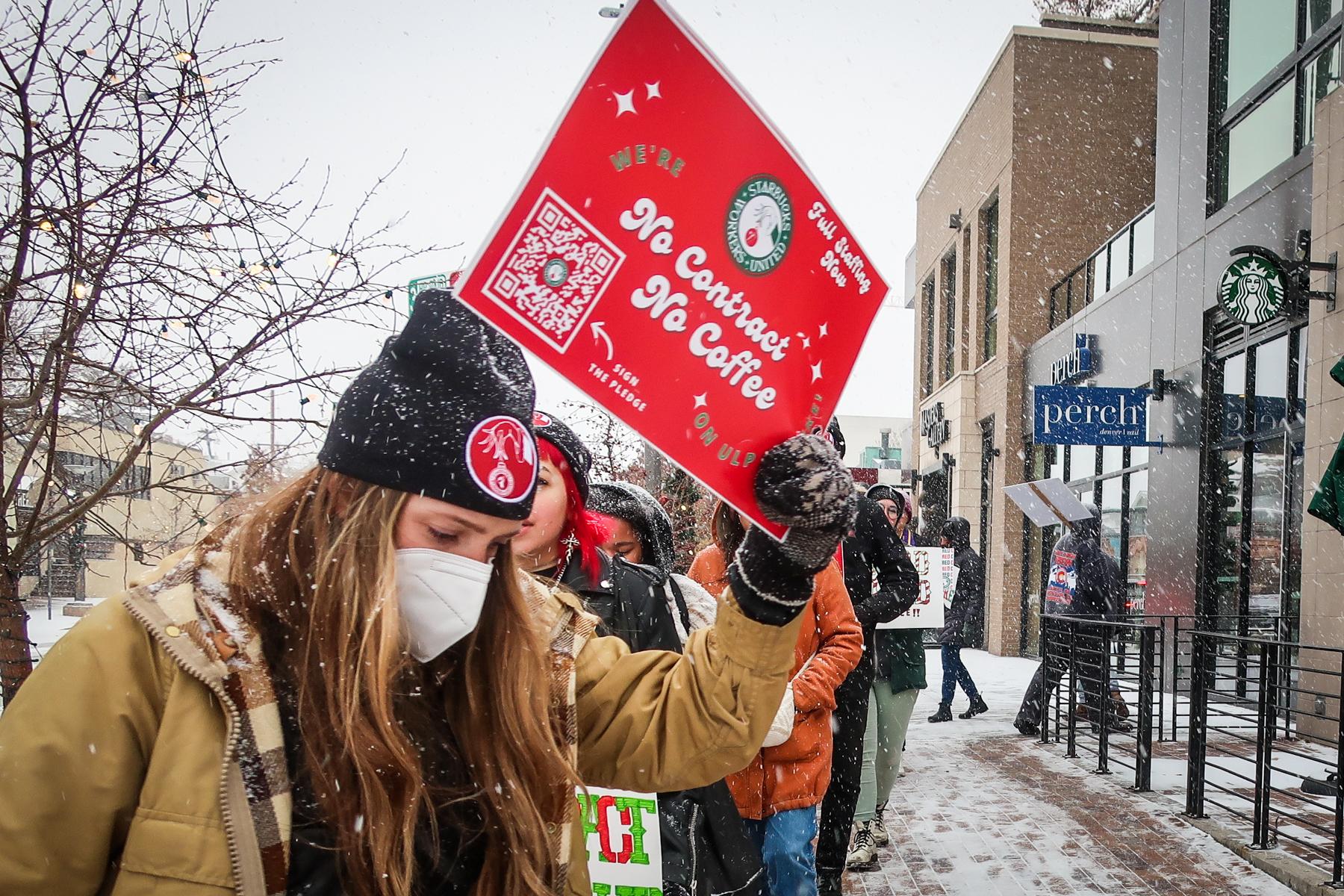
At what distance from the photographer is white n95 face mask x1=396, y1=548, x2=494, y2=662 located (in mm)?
1582

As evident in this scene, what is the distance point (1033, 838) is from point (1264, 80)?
8812mm

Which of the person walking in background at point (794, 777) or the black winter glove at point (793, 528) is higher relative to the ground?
the black winter glove at point (793, 528)

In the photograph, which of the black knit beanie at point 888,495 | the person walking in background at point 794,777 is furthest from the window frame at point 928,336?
the person walking in background at point 794,777

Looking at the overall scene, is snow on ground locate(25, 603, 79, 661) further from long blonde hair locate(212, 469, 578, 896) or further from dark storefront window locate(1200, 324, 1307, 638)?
dark storefront window locate(1200, 324, 1307, 638)

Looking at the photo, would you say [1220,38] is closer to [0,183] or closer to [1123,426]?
[1123,426]

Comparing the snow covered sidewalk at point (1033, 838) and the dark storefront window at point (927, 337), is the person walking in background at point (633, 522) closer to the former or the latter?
the snow covered sidewalk at point (1033, 838)

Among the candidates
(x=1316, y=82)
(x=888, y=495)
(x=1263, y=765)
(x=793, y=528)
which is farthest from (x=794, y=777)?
(x=1316, y=82)

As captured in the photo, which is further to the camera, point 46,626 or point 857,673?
point 46,626

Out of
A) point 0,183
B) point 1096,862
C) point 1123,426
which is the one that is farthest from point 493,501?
point 1123,426

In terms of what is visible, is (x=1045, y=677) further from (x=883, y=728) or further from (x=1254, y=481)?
(x=883, y=728)

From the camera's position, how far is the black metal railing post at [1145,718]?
7234mm

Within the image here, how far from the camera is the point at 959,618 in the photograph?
1065 centimetres

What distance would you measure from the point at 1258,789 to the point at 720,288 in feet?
18.4

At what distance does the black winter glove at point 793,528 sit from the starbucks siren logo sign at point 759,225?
11.9 inches
